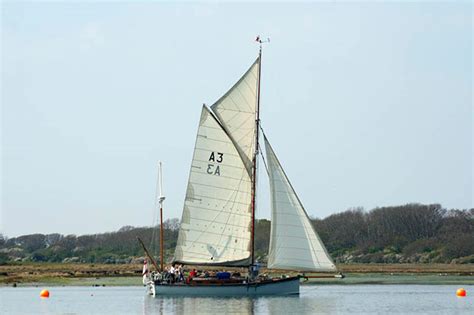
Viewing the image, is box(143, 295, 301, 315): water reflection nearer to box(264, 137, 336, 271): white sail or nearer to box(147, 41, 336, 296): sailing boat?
box(147, 41, 336, 296): sailing boat

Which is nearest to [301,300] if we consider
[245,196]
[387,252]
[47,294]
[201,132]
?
[245,196]

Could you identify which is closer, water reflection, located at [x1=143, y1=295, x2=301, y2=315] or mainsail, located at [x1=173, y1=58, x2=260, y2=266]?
water reflection, located at [x1=143, y1=295, x2=301, y2=315]

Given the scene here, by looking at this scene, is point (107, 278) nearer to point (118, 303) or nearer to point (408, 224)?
point (118, 303)

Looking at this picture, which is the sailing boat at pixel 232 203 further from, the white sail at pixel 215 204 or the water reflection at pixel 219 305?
the water reflection at pixel 219 305

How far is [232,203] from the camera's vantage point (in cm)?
7606

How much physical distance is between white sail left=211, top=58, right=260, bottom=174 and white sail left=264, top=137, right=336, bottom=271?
9.92ft

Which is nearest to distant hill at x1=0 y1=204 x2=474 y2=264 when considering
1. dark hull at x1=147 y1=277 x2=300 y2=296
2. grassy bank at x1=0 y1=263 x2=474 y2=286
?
grassy bank at x1=0 y1=263 x2=474 y2=286

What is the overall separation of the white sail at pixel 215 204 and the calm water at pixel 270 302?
3654 millimetres

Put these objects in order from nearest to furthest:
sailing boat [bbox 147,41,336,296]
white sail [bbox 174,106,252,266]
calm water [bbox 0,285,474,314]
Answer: calm water [bbox 0,285,474,314]
sailing boat [bbox 147,41,336,296]
white sail [bbox 174,106,252,266]

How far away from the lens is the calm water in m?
65.6

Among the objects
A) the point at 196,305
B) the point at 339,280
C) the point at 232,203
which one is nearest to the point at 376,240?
the point at 339,280

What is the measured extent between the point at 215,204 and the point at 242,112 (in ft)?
21.5

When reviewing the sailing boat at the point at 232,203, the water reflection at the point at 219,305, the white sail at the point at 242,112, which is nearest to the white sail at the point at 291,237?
the sailing boat at the point at 232,203

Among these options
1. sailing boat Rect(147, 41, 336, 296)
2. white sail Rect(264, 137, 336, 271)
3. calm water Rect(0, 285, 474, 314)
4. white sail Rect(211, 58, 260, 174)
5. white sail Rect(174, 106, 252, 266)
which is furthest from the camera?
white sail Rect(211, 58, 260, 174)
